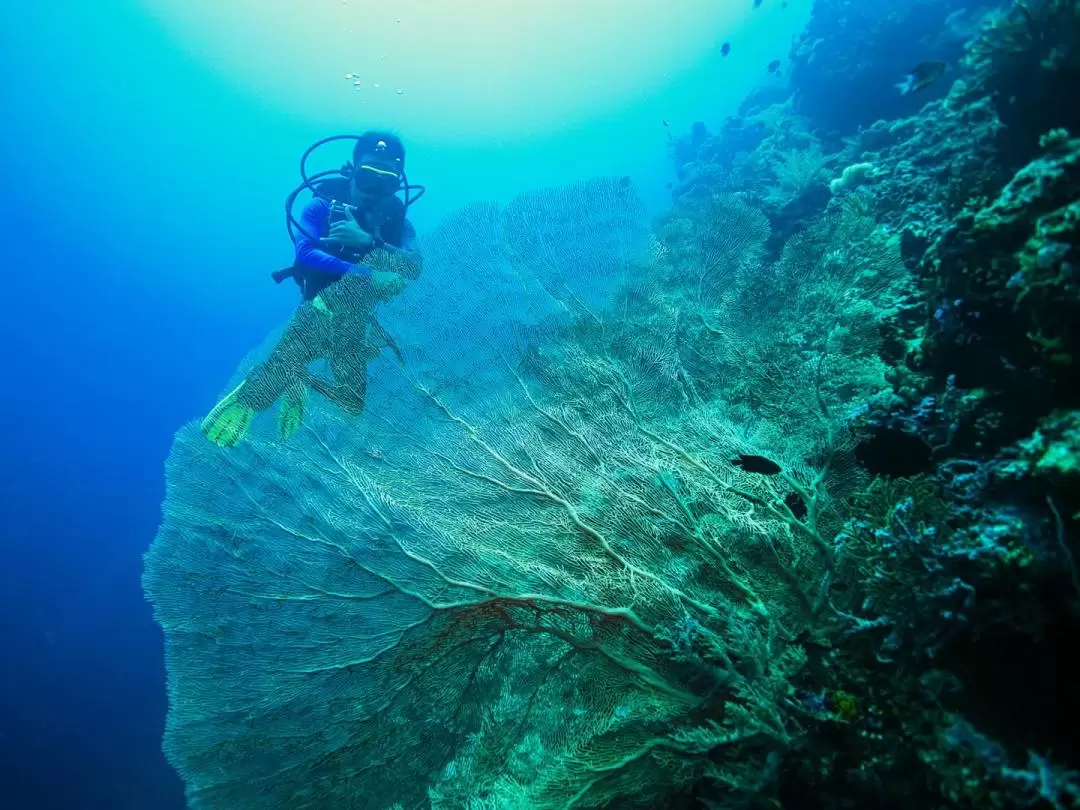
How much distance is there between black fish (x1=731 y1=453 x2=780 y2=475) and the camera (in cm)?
293

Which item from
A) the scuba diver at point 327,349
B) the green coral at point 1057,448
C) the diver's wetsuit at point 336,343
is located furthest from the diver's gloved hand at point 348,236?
the green coral at point 1057,448

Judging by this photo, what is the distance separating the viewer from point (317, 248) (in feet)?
17.6

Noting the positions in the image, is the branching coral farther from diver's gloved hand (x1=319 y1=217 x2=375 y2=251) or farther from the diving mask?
the diving mask

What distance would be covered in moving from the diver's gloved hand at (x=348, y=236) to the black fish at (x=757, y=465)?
4.82m

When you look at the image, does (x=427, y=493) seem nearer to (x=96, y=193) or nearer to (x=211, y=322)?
(x=211, y=322)

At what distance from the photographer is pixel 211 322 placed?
51125 mm

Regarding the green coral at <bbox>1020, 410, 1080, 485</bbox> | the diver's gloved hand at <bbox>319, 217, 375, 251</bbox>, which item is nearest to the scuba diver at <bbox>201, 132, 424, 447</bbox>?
the diver's gloved hand at <bbox>319, 217, 375, 251</bbox>

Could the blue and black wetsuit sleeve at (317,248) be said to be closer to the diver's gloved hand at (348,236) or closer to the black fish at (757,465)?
the diver's gloved hand at (348,236)

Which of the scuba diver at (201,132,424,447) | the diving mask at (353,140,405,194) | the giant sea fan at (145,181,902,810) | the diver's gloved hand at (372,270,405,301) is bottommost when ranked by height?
the giant sea fan at (145,181,902,810)

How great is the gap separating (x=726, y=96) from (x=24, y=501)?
74180 millimetres

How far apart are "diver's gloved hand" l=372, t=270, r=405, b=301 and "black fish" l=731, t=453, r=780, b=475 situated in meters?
3.30

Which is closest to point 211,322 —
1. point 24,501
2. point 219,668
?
point 24,501

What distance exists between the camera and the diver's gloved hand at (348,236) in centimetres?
534

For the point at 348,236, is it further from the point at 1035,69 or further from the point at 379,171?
the point at 1035,69
